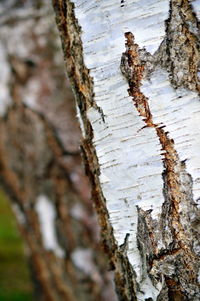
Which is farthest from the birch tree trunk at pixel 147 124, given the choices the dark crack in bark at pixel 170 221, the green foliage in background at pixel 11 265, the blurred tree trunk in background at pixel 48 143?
the green foliage in background at pixel 11 265

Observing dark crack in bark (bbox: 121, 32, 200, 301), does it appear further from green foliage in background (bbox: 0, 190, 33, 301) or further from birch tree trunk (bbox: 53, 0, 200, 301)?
green foliage in background (bbox: 0, 190, 33, 301)

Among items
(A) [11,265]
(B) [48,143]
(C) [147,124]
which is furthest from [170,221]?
(A) [11,265]

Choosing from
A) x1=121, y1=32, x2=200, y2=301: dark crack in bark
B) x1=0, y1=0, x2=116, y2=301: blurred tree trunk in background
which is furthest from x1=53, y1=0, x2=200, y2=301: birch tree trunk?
x1=0, y1=0, x2=116, y2=301: blurred tree trunk in background

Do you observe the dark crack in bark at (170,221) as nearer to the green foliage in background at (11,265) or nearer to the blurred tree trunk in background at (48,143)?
the blurred tree trunk in background at (48,143)

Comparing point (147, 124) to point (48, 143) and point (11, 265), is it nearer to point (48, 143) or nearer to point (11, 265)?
point (48, 143)

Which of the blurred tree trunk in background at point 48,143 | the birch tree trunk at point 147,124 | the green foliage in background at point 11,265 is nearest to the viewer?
the birch tree trunk at point 147,124

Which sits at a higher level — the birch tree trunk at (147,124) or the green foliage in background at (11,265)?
the birch tree trunk at (147,124)

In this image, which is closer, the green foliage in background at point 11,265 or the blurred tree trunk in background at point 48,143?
the blurred tree trunk in background at point 48,143
